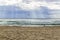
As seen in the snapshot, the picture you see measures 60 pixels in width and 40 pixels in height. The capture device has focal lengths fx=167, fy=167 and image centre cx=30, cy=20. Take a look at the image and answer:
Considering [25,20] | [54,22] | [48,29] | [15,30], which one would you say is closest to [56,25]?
[54,22]

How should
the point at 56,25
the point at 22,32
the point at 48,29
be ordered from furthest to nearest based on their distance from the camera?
1. the point at 56,25
2. the point at 48,29
3. the point at 22,32

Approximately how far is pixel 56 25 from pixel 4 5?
1.11 metres

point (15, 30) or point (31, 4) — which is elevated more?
point (31, 4)

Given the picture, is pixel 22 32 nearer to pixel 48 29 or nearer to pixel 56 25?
pixel 48 29

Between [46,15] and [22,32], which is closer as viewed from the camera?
[22,32]

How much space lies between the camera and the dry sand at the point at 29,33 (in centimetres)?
268

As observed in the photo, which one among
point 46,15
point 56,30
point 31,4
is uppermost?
point 31,4

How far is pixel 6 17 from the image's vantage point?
3268 mm

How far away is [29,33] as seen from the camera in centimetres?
285

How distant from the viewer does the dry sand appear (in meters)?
2.68

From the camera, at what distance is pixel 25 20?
3236mm

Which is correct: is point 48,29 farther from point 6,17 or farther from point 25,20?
point 6,17

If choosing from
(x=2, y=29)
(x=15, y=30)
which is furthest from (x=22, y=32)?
(x=2, y=29)

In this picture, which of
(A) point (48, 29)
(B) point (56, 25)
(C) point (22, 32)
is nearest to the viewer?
(C) point (22, 32)
